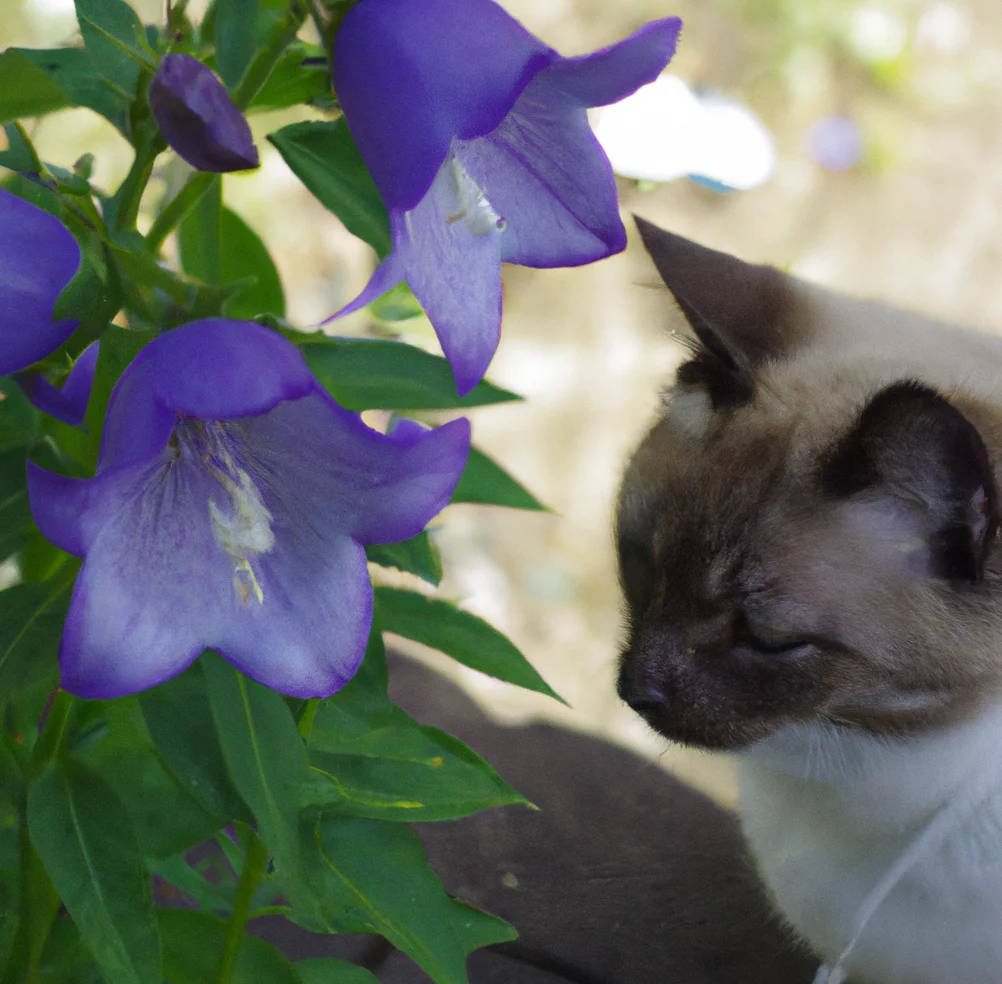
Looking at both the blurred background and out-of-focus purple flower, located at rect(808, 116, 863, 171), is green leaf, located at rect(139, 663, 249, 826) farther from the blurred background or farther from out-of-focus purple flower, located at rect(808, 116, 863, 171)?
out-of-focus purple flower, located at rect(808, 116, 863, 171)

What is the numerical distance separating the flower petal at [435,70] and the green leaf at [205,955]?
0.59 metres

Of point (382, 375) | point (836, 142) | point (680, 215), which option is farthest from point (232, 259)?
point (836, 142)

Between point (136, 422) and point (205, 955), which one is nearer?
point (136, 422)

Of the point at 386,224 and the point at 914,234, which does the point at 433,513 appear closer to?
the point at 386,224

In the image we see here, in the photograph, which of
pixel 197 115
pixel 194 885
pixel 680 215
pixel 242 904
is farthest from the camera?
pixel 680 215

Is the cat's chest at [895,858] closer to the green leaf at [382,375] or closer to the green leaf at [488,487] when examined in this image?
the green leaf at [488,487]

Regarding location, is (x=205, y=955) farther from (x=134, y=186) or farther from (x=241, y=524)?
(x=134, y=186)

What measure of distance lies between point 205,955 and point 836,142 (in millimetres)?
2305

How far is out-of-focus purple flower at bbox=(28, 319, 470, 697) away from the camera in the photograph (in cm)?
55

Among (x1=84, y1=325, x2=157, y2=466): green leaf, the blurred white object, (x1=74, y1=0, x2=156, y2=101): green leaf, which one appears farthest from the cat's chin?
the blurred white object

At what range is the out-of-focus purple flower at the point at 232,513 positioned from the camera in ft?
1.79

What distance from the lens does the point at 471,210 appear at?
64 cm

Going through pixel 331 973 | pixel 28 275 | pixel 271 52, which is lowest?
pixel 331 973

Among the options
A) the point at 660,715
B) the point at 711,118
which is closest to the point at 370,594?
the point at 660,715
